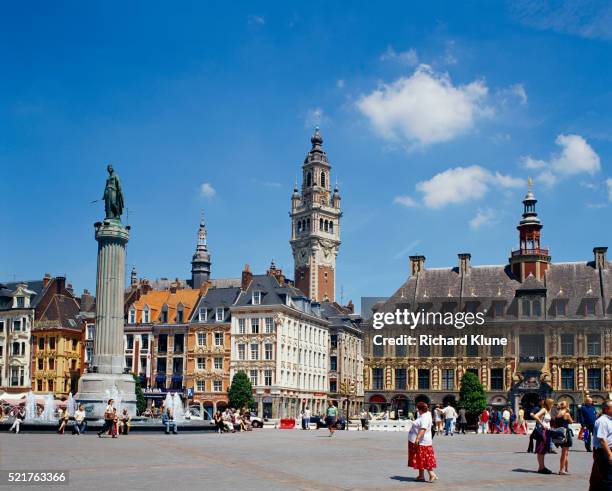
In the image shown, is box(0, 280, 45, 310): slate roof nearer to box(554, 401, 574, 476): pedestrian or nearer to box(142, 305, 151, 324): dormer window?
box(142, 305, 151, 324): dormer window

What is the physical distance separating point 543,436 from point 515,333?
2170 inches

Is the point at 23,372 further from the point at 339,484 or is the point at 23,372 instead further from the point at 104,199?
the point at 339,484

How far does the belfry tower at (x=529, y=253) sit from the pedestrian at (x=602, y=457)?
2531 inches

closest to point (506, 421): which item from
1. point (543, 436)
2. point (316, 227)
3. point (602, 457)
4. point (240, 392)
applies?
point (240, 392)

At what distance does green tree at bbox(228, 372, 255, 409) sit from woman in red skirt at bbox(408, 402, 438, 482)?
5597 cm

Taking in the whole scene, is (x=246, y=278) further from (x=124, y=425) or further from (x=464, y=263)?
(x=124, y=425)

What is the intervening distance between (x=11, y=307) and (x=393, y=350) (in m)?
36.6

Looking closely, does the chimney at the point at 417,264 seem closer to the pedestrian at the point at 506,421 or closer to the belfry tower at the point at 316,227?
the pedestrian at the point at 506,421

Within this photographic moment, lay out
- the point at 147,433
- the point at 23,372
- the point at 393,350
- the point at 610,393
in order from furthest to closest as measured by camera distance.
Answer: the point at 23,372
the point at 393,350
the point at 610,393
the point at 147,433

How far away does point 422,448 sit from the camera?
16844mm

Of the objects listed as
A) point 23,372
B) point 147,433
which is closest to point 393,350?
point 23,372

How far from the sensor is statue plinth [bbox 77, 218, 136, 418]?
41.6 metres

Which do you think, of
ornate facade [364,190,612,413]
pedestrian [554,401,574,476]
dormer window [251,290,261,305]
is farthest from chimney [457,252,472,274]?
pedestrian [554,401,574,476]

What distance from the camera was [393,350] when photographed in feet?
249
